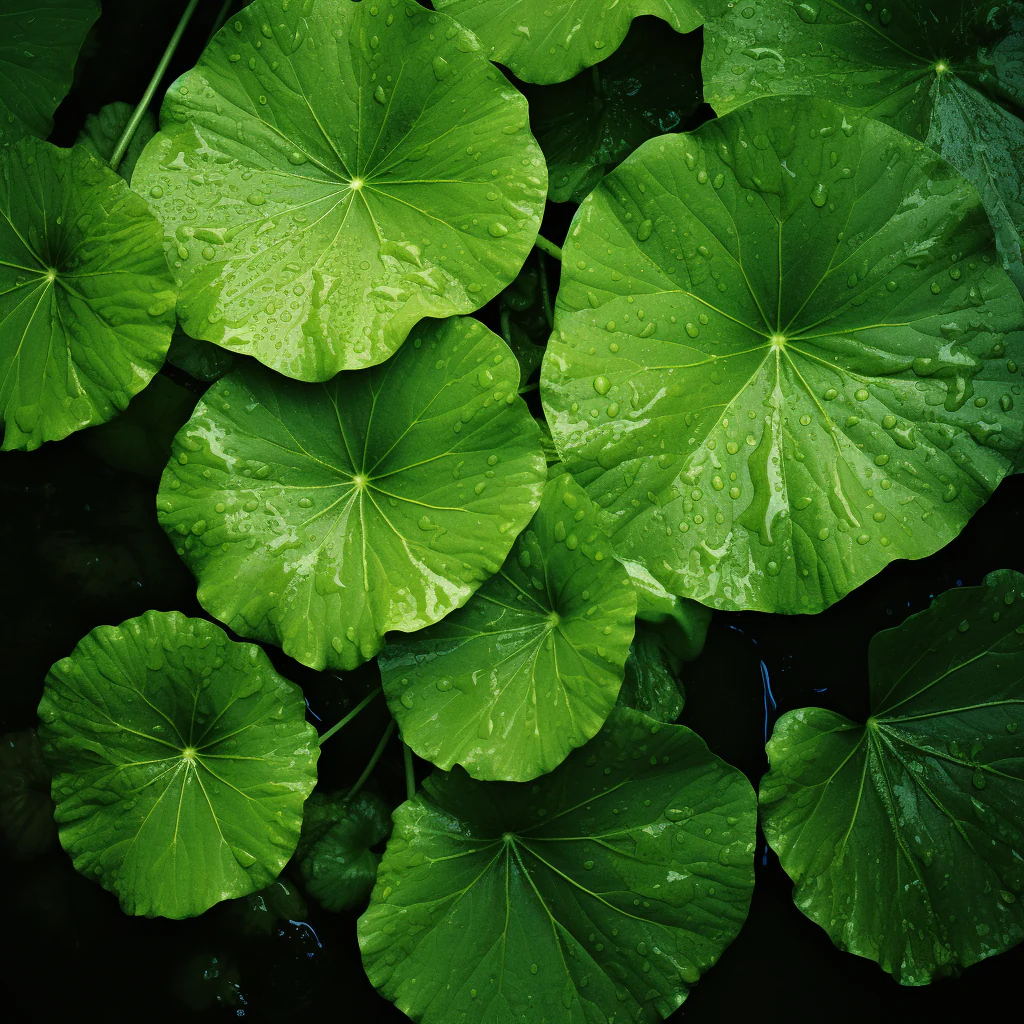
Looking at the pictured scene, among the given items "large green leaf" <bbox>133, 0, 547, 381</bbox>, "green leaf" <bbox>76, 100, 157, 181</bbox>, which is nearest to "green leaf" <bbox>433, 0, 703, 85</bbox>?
"large green leaf" <bbox>133, 0, 547, 381</bbox>

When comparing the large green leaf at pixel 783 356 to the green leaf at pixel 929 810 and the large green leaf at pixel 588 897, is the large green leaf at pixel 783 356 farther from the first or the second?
the large green leaf at pixel 588 897

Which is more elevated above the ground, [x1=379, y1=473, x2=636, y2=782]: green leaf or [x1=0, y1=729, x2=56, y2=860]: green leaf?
[x1=379, y1=473, x2=636, y2=782]: green leaf

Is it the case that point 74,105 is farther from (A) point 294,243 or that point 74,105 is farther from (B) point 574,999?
(B) point 574,999

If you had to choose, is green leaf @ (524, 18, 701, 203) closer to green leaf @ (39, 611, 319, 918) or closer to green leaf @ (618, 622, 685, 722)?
green leaf @ (618, 622, 685, 722)

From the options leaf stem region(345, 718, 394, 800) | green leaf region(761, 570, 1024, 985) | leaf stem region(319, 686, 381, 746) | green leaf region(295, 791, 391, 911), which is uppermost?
green leaf region(761, 570, 1024, 985)

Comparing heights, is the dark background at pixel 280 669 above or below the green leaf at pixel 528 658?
below

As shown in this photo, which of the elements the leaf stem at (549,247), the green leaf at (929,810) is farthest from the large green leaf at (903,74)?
the green leaf at (929,810)
